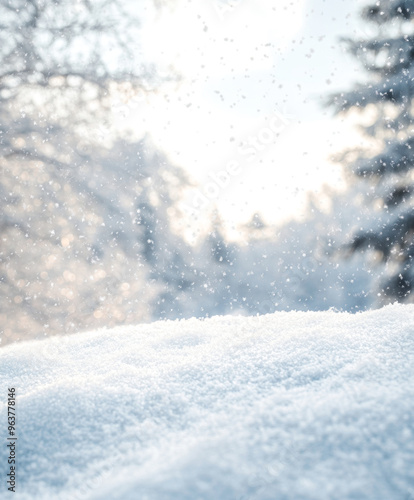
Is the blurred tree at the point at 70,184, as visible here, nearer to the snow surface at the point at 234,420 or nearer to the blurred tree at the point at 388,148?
the blurred tree at the point at 388,148

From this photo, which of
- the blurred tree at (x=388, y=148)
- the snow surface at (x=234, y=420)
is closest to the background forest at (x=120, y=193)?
the blurred tree at (x=388, y=148)

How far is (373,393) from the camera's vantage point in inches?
33.8

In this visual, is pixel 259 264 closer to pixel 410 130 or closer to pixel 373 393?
pixel 410 130

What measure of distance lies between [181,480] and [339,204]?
8.79 meters

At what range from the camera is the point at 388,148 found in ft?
13.9

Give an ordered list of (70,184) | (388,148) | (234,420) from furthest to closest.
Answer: (70,184) → (388,148) → (234,420)

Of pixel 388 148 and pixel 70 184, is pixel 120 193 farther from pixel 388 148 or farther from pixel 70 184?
pixel 388 148

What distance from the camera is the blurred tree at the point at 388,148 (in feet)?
13.4

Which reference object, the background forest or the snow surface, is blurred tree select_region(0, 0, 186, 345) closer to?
the background forest

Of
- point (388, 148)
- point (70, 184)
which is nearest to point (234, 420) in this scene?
point (388, 148)

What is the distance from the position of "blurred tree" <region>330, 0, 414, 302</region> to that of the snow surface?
288cm

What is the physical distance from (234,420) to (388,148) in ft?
14.1

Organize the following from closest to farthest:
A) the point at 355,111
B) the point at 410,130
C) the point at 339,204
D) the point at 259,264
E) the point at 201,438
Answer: the point at 201,438 → the point at 410,130 → the point at 355,111 → the point at 339,204 → the point at 259,264

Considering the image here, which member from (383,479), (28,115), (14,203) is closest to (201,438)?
(383,479)
